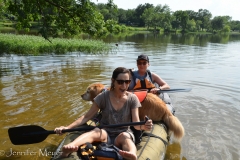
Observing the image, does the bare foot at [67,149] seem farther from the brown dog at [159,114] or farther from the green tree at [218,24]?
the green tree at [218,24]

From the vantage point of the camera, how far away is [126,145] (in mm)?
3633

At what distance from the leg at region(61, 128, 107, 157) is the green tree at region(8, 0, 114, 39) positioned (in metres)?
9.76

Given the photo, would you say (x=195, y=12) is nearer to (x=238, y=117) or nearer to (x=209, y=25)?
(x=209, y=25)

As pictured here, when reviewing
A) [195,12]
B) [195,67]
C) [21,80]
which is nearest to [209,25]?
[195,12]

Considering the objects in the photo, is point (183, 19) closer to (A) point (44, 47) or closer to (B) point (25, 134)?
(A) point (44, 47)

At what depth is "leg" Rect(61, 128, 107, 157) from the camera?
11.1 ft

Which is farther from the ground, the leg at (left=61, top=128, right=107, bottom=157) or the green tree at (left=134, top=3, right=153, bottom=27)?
the green tree at (left=134, top=3, right=153, bottom=27)

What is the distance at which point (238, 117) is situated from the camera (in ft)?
24.0

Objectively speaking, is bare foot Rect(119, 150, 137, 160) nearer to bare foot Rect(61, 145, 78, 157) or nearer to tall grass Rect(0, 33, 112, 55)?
bare foot Rect(61, 145, 78, 157)

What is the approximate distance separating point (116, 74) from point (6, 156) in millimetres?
2998

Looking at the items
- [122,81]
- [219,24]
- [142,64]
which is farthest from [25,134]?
[219,24]

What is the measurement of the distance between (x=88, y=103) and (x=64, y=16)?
6937 millimetres

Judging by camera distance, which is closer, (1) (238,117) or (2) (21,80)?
(1) (238,117)

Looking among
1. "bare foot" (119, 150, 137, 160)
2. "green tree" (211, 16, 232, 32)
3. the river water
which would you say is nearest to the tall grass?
the river water
